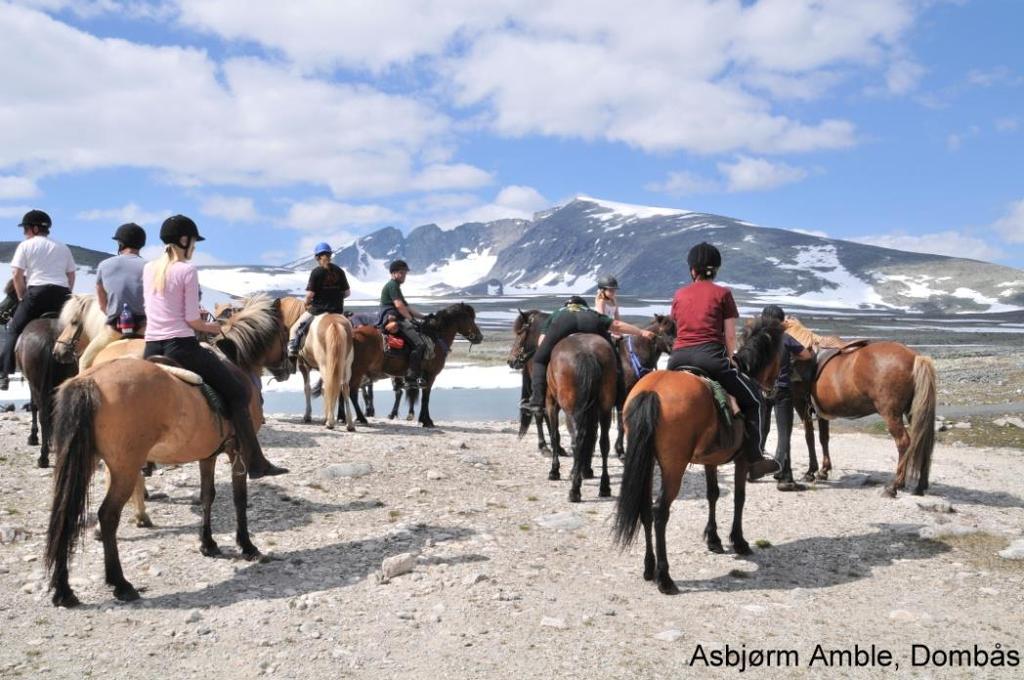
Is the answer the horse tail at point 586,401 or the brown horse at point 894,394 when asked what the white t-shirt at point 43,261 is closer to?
the horse tail at point 586,401

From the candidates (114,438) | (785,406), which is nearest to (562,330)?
(785,406)

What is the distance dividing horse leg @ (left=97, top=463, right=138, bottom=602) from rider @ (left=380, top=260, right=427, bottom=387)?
8.91m

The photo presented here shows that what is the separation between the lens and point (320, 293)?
13.4m

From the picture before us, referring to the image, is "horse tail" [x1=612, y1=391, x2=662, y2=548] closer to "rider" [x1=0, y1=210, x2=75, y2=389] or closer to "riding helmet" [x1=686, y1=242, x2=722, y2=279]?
"riding helmet" [x1=686, y1=242, x2=722, y2=279]

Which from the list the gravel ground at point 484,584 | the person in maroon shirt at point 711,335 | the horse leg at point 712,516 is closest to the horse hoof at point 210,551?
the gravel ground at point 484,584

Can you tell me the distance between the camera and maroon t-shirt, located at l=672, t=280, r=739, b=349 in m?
6.91

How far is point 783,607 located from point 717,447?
4.66 ft

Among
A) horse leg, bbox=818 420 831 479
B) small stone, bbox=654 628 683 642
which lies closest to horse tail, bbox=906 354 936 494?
horse leg, bbox=818 420 831 479

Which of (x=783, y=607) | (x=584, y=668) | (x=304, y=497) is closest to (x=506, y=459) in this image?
(x=304, y=497)

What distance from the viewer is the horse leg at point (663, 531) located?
6438 millimetres

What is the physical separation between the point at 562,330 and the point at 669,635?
17.9 feet

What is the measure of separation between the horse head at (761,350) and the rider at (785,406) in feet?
4.45

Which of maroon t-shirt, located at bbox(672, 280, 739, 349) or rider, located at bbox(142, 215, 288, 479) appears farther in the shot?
maroon t-shirt, located at bbox(672, 280, 739, 349)

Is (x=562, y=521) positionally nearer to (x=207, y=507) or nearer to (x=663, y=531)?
(x=663, y=531)
